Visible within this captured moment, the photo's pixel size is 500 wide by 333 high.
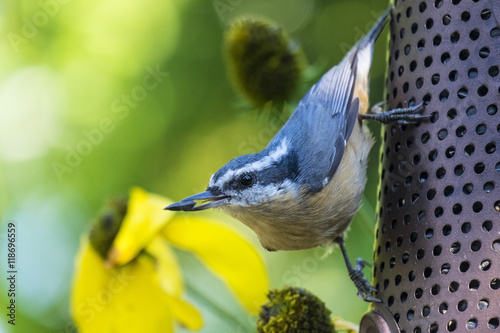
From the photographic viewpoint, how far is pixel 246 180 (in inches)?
117

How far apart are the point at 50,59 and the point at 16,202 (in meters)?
1.15

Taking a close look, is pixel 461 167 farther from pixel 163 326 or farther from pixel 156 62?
pixel 156 62

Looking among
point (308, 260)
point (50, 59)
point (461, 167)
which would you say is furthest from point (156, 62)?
point (461, 167)

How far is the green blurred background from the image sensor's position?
4.76 metres

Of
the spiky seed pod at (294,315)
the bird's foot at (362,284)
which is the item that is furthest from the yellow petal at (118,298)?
the bird's foot at (362,284)

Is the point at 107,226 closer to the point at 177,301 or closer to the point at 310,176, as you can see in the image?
the point at 177,301

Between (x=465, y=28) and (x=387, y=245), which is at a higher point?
(x=465, y=28)

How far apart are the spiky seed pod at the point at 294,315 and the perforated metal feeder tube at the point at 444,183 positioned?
19cm

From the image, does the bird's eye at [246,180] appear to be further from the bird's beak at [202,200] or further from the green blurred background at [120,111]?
the green blurred background at [120,111]

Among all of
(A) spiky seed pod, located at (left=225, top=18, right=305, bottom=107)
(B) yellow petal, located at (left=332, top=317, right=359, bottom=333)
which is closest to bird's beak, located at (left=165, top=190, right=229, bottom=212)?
(B) yellow petal, located at (left=332, top=317, right=359, bottom=333)

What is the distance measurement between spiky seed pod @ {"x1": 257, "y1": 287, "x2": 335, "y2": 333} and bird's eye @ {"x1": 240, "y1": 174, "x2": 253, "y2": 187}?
48 cm

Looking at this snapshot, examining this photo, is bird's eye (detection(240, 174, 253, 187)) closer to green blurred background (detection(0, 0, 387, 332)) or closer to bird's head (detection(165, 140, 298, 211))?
bird's head (detection(165, 140, 298, 211))

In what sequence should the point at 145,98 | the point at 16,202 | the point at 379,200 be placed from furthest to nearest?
the point at 145,98, the point at 16,202, the point at 379,200

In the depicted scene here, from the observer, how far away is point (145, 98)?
5.25 m
